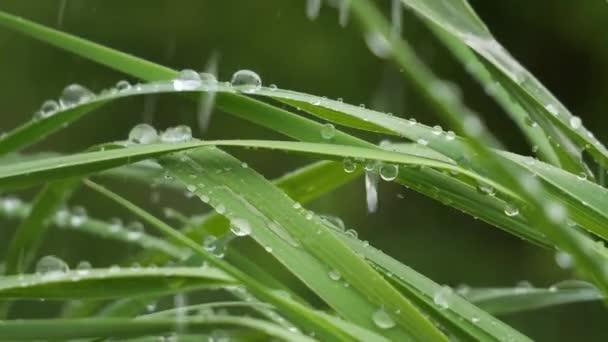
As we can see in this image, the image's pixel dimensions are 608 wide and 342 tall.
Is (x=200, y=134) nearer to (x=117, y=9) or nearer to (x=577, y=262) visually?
(x=117, y=9)

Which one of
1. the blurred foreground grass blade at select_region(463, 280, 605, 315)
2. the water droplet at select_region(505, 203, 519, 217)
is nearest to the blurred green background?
the blurred foreground grass blade at select_region(463, 280, 605, 315)

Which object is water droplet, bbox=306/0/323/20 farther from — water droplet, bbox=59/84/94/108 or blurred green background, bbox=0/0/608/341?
blurred green background, bbox=0/0/608/341

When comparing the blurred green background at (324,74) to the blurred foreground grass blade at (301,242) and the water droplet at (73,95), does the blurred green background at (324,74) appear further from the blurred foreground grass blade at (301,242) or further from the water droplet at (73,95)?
the blurred foreground grass blade at (301,242)

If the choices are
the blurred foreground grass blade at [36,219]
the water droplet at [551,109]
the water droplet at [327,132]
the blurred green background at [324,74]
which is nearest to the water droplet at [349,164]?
the water droplet at [327,132]

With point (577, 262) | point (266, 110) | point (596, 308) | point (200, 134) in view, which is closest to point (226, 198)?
point (266, 110)

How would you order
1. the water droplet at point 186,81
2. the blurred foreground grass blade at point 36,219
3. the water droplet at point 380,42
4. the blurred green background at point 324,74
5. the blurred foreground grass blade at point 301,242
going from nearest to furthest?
the water droplet at point 380,42
the blurred foreground grass blade at point 301,242
the water droplet at point 186,81
the blurred foreground grass blade at point 36,219
the blurred green background at point 324,74

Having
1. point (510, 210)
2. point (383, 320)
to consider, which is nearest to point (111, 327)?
point (383, 320)

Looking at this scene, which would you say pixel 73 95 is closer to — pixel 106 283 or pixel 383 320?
pixel 106 283
